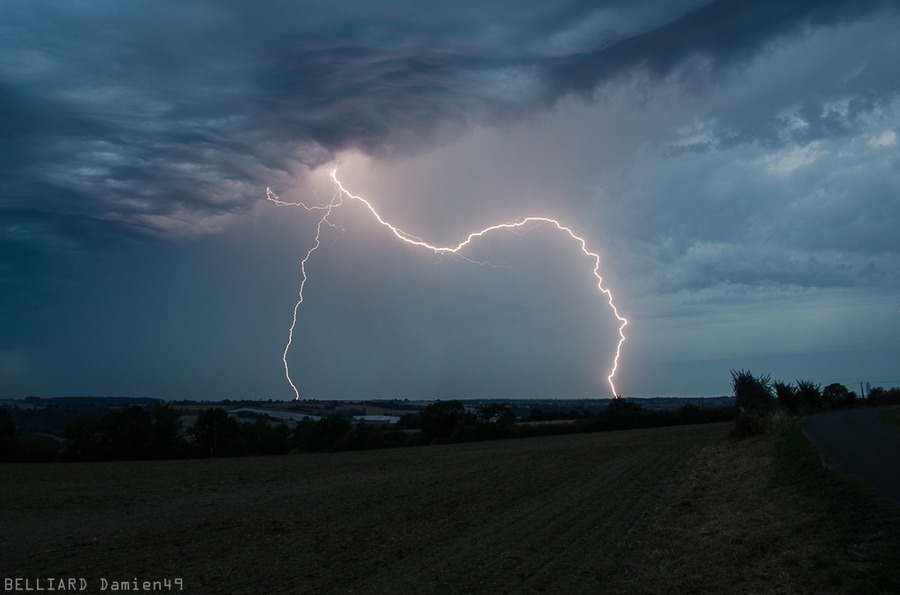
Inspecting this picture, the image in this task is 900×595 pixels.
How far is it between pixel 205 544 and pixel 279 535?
1408mm

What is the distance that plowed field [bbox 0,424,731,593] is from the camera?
9.39 m

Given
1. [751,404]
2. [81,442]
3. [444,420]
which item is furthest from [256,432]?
[751,404]

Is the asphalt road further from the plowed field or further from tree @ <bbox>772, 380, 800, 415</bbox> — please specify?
tree @ <bbox>772, 380, 800, 415</bbox>

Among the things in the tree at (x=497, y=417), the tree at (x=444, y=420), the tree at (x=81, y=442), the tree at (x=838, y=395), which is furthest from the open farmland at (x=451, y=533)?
the tree at (x=838, y=395)

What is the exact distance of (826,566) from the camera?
7.77m

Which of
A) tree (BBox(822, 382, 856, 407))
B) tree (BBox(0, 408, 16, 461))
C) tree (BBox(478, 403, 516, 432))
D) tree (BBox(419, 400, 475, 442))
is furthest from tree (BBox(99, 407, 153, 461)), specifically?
tree (BBox(822, 382, 856, 407))

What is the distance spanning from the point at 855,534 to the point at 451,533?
6.73m

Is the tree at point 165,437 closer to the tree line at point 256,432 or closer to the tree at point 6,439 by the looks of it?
the tree line at point 256,432

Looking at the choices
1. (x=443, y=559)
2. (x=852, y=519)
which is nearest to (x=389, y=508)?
(x=443, y=559)

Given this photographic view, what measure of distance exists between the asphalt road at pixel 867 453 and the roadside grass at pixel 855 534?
0.53 m

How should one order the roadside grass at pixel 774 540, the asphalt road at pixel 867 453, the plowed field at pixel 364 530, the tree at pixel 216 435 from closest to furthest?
the roadside grass at pixel 774 540 → the plowed field at pixel 364 530 → the asphalt road at pixel 867 453 → the tree at pixel 216 435

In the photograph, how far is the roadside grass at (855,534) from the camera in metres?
7.10

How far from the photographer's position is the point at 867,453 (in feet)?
60.0

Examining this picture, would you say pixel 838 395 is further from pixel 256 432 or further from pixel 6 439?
pixel 6 439
